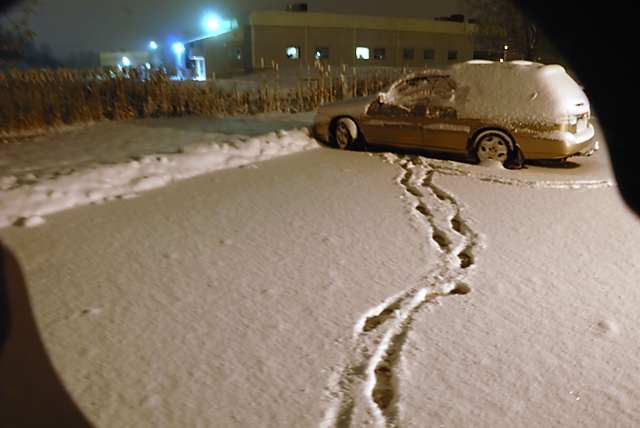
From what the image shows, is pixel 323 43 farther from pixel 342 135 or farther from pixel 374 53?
pixel 342 135

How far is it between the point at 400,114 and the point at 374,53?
3233 cm

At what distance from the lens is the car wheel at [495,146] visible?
24.7ft

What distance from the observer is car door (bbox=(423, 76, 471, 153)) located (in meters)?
7.78

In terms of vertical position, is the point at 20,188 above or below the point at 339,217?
above

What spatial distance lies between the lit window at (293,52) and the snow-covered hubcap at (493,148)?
3010 cm

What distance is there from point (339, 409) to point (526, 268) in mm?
2255

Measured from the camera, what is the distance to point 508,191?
246 inches

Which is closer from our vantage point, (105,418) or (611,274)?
→ (105,418)

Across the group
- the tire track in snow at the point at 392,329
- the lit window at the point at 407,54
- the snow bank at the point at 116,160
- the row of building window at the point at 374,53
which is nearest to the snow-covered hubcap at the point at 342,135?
the snow bank at the point at 116,160

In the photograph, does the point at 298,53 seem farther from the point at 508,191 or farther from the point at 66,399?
the point at 66,399

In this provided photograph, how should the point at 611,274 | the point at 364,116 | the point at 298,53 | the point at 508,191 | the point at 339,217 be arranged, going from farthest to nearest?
the point at 298,53 → the point at 364,116 → the point at 508,191 → the point at 339,217 → the point at 611,274

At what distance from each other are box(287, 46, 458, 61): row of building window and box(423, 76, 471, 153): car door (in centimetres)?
2942

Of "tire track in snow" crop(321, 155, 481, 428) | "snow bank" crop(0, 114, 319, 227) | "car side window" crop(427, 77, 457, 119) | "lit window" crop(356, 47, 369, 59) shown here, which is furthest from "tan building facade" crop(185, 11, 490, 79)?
"tire track in snow" crop(321, 155, 481, 428)

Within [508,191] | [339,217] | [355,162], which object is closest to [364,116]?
[355,162]
